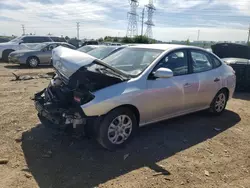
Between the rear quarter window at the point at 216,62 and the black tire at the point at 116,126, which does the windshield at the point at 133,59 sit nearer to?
the black tire at the point at 116,126

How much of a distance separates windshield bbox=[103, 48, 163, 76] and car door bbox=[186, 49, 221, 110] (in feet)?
3.12

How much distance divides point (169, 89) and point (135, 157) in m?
1.37

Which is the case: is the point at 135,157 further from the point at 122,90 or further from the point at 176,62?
the point at 176,62

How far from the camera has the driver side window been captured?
4.42 metres

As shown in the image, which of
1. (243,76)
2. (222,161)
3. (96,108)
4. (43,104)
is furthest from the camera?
(243,76)

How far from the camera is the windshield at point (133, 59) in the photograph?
4.30m

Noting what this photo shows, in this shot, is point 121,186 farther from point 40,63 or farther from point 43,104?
point 40,63

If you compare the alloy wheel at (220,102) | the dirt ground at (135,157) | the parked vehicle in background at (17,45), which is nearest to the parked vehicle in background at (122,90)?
the dirt ground at (135,157)

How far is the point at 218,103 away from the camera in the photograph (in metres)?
5.78

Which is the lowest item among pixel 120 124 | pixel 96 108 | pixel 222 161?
pixel 222 161

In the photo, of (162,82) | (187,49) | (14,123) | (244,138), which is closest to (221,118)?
(244,138)

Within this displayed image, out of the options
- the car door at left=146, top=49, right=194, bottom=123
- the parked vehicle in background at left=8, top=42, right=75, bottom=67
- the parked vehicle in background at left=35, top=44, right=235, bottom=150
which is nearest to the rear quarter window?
the parked vehicle in background at left=35, top=44, right=235, bottom=150

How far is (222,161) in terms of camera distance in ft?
12.3

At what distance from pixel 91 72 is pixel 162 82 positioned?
1.31m
